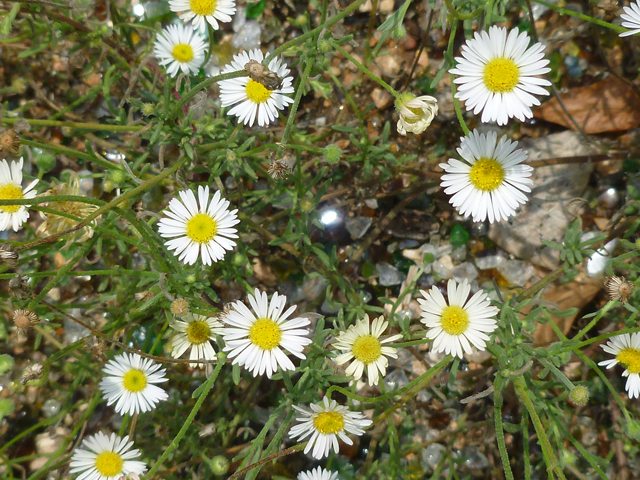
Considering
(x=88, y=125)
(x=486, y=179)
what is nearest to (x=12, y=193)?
(x=88, y=125)

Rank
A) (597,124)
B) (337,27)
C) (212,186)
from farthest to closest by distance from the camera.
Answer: (337,27)
(597,124)
(212,186)

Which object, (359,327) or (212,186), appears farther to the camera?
(212,186)

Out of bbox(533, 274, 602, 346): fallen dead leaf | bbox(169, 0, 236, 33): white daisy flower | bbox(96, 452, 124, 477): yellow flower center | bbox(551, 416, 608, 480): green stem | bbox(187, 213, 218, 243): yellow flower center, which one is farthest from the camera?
bbox(533, 274, 602, 346): fallen dead leaf

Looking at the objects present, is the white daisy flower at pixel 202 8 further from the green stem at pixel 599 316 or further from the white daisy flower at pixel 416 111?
the green stem at pixel 599 316

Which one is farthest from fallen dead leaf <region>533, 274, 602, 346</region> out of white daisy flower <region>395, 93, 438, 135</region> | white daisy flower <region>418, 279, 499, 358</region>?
white daisy flower <region>395, 93, 438, 135</region>

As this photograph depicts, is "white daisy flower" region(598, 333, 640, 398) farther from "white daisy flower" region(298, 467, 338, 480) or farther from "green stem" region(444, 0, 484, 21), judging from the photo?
"green stem" region(444, 0, 484, 21)

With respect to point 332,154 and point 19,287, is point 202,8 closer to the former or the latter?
point 332,154

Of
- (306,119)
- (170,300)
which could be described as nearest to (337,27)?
(306,119)

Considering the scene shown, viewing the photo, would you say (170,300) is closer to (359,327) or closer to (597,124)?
(359,327)
